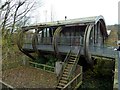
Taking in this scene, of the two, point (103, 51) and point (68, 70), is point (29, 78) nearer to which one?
point (68, 70)

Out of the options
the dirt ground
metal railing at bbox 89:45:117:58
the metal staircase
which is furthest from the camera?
metal railing at bbox 89:45:117:58

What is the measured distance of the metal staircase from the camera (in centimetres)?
1351

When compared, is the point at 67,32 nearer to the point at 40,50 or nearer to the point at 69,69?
the point at 40,50

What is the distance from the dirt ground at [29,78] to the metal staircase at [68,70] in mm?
840

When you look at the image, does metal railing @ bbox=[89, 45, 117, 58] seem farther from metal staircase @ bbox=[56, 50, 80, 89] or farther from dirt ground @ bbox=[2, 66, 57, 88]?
dirt ground @ bbox=[2, 66, 57, 88]

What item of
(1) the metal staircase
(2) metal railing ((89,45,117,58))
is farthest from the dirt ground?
(2) metal railing ((89,45,117,58))

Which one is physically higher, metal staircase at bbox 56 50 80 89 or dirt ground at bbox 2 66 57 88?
metal staircase at bbox 56 50 80 89

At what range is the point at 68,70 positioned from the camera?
14.6 meters

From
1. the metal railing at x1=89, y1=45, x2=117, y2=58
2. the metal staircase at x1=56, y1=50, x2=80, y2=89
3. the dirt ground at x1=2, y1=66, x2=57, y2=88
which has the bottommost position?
the dirt ground at x1=2, y1=66, x2=57, y2=88

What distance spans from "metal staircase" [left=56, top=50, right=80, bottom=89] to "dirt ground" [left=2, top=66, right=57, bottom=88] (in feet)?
2.75

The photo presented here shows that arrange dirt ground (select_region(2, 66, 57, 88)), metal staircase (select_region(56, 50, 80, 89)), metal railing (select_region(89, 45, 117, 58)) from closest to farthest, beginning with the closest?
metal staircase (select_region(56, 50, 80, 89)) < dirt ground (select_region(2, 66, 57, 88)) < metal railing (select_region(89, 45, 117, 58))

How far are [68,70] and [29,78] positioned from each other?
3.98m

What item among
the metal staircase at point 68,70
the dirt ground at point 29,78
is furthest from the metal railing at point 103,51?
the dirt ground at point 29,78

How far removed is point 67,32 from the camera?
21562mm
